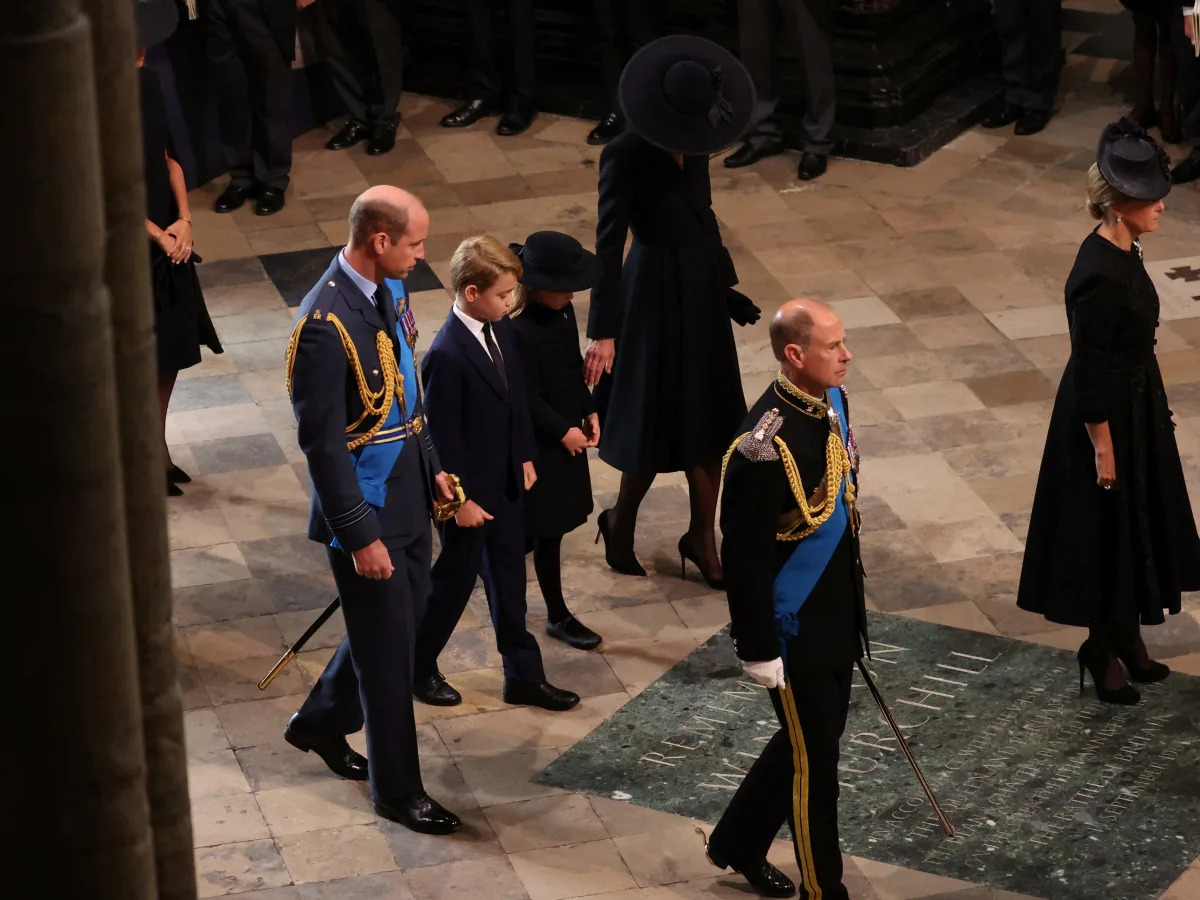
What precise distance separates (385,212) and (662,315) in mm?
1723

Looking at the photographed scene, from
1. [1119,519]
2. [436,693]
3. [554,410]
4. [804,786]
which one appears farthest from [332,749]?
[1119,519]

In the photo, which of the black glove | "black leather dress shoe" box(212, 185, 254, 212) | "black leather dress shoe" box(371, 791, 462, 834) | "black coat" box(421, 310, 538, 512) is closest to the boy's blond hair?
"black coat" box(421, 310, 538, 512)

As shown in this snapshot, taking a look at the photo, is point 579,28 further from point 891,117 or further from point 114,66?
point 114,66

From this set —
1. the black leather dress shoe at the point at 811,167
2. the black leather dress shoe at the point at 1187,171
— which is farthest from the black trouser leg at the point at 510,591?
the black leather dress shoe at the point at 1187,171

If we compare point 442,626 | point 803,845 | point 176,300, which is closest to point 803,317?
point 803,845

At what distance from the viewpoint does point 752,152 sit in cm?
1060

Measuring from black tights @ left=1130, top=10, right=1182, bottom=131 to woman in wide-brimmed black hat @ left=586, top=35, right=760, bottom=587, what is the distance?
474cm

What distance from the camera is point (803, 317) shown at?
4691mm

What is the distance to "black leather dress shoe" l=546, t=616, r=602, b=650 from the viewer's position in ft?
21.4

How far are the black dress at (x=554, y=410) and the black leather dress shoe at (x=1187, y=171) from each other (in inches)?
198

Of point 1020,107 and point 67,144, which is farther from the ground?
point 67,144

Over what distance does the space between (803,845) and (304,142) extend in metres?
6.94

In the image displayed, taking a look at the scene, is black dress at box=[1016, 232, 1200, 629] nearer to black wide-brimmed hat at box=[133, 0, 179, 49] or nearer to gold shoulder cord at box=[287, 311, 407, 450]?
gold shoulder cord at box=[287, 311, 407, 450]

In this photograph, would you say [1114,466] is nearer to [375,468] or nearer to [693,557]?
[693,557]
